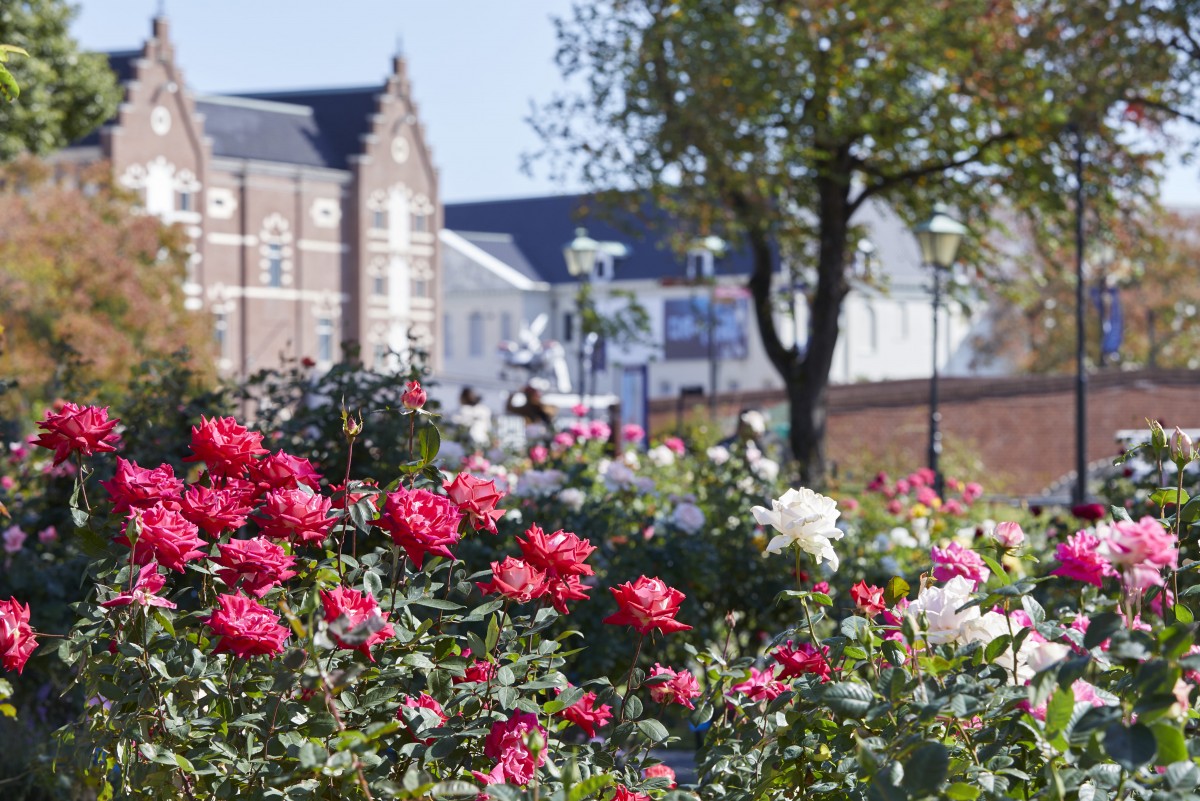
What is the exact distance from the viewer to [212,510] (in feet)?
8.84

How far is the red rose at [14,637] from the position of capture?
2619 mm

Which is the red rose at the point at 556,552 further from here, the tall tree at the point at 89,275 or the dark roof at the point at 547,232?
the dark roof at the point at 547,232

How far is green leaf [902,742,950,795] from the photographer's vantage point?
6.40ft

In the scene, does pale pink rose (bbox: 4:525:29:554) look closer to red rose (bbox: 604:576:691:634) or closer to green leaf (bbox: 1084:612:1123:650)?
red rose (bbox: 604:576:691:634)

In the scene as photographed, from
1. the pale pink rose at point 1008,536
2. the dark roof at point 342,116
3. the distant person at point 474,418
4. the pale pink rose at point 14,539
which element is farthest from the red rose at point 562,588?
the dark roof at point 342,116

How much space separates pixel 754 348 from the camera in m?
63.2

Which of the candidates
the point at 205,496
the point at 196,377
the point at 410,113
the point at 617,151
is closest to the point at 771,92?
the point at 617,151

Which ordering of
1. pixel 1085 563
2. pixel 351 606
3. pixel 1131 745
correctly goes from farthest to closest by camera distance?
1. pixel 1085 563
2. pixel 351 606
3. pixel 1131 745

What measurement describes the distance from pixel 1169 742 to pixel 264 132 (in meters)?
59.6

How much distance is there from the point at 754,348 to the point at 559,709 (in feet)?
200

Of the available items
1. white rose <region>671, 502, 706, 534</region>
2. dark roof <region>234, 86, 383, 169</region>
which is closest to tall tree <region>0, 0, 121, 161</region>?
white rose <region>671, 502, 706, 534</region>

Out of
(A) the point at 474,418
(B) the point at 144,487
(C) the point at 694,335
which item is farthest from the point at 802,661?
(C) the point at 694,335

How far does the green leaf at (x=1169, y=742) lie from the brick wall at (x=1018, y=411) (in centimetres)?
2996

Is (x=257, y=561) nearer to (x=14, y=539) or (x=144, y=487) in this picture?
(x=144, y=487)
